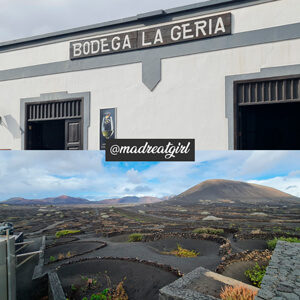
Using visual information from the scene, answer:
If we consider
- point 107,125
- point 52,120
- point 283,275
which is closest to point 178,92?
point 107,125

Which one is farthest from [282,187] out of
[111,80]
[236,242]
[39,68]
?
[39,68]

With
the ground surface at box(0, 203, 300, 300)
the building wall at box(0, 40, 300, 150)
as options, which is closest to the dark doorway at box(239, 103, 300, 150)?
the building wall at box(0, 40, 300, 150)

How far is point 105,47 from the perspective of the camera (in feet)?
39.4

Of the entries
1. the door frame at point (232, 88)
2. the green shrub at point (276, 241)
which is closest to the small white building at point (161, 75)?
the door frame at point (232, 88)

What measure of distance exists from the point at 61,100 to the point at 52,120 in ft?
3.74

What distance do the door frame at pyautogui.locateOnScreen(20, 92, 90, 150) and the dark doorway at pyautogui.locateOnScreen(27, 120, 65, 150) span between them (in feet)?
0.96

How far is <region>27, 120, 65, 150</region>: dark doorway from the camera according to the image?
13484 millimetres

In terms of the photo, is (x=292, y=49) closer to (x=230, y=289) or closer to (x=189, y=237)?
(x=189, y=237)

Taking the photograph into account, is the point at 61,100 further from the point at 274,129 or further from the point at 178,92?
the point at 274,129

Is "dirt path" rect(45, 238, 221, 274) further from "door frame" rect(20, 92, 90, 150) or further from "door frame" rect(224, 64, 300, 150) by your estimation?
"door frame" rect(20, 92, 90, 150)

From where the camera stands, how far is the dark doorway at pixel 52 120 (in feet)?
41.0

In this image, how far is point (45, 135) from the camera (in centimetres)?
1453

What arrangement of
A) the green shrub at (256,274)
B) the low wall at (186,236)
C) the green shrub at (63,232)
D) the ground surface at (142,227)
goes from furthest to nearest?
the green shrub at (63,232) < the low wall at (186,236) < the ground surface at (142,227) < the green shrub at (256,274)

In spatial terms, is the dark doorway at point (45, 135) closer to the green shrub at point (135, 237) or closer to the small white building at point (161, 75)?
the small white building at point (161, 75)
